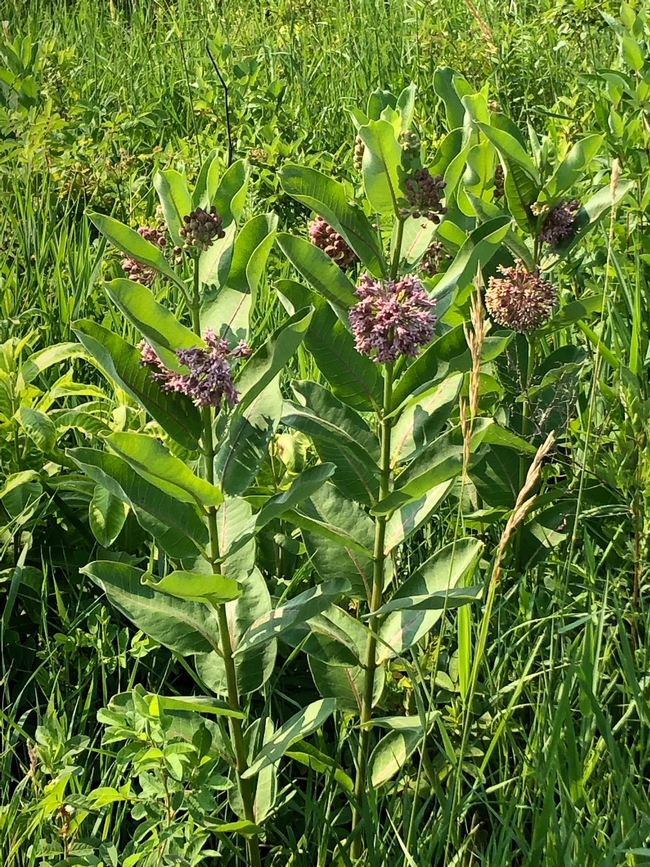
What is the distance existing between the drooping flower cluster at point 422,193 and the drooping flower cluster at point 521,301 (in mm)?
468

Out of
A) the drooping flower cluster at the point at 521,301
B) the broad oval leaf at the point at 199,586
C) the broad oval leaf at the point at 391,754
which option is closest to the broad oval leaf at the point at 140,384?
the broad oval leaf at the point at 199,586

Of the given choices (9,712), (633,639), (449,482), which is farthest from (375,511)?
(9,712)

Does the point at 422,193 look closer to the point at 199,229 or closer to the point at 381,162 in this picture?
the point at 381,162

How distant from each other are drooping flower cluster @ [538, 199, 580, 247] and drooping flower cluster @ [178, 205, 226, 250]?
2.91 feet

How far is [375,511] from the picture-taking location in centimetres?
154

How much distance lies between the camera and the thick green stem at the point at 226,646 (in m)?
1.40

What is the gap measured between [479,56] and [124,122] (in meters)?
1.66

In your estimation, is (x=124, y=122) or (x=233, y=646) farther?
(x=124, y=122)

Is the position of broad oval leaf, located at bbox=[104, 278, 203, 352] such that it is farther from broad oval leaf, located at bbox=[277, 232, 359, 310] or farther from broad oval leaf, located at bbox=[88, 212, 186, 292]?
broad oval leaf, located at bbox=[277, 232, 359, 310]

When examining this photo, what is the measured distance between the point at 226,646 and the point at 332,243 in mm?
712

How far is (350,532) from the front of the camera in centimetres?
169

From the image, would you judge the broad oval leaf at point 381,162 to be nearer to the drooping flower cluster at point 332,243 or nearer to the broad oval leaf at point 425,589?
the drooping flower cluster at point 332,243

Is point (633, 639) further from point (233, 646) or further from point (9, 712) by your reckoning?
point (9, 712)

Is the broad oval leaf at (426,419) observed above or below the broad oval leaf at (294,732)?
above
